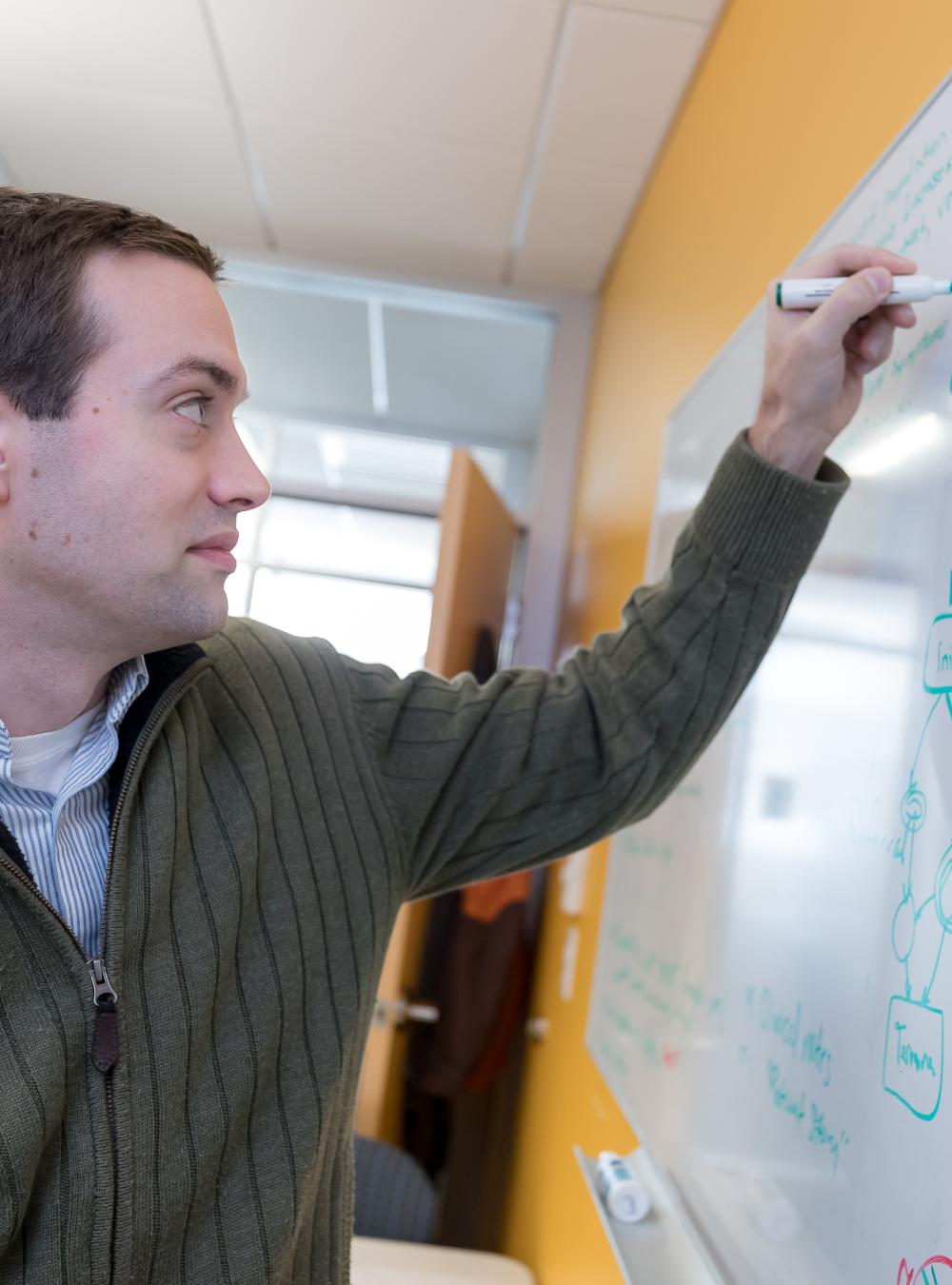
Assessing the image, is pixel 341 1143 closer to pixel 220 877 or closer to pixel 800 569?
pixel 220 877

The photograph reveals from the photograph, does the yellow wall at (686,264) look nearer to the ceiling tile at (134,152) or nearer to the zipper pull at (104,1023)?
the zipper pull at (104,1023)

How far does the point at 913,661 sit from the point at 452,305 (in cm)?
293

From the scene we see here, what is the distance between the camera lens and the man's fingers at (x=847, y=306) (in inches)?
33.2

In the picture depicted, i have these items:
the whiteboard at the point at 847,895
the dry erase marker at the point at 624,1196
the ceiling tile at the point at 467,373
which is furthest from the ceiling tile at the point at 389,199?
the dry erase marker at the point at 624,1196

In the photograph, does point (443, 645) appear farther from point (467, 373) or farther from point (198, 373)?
point (467, 373)

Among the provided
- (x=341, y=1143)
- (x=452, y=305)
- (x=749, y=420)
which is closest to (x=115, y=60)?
(x=452, y=305)

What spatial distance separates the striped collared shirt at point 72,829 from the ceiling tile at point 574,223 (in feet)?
7.26

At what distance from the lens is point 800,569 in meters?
1.01

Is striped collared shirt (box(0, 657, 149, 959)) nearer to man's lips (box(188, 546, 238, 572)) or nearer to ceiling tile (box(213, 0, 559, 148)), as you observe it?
man's lips (box(188, 546, 238, 572))

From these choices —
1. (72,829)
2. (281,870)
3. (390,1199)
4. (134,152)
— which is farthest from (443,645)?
(72,829)

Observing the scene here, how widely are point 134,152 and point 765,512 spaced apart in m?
2.55

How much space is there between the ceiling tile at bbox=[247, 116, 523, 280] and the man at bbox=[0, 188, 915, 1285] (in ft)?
6.23

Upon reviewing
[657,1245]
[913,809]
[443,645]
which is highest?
[443,645]

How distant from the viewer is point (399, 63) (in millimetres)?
2402
